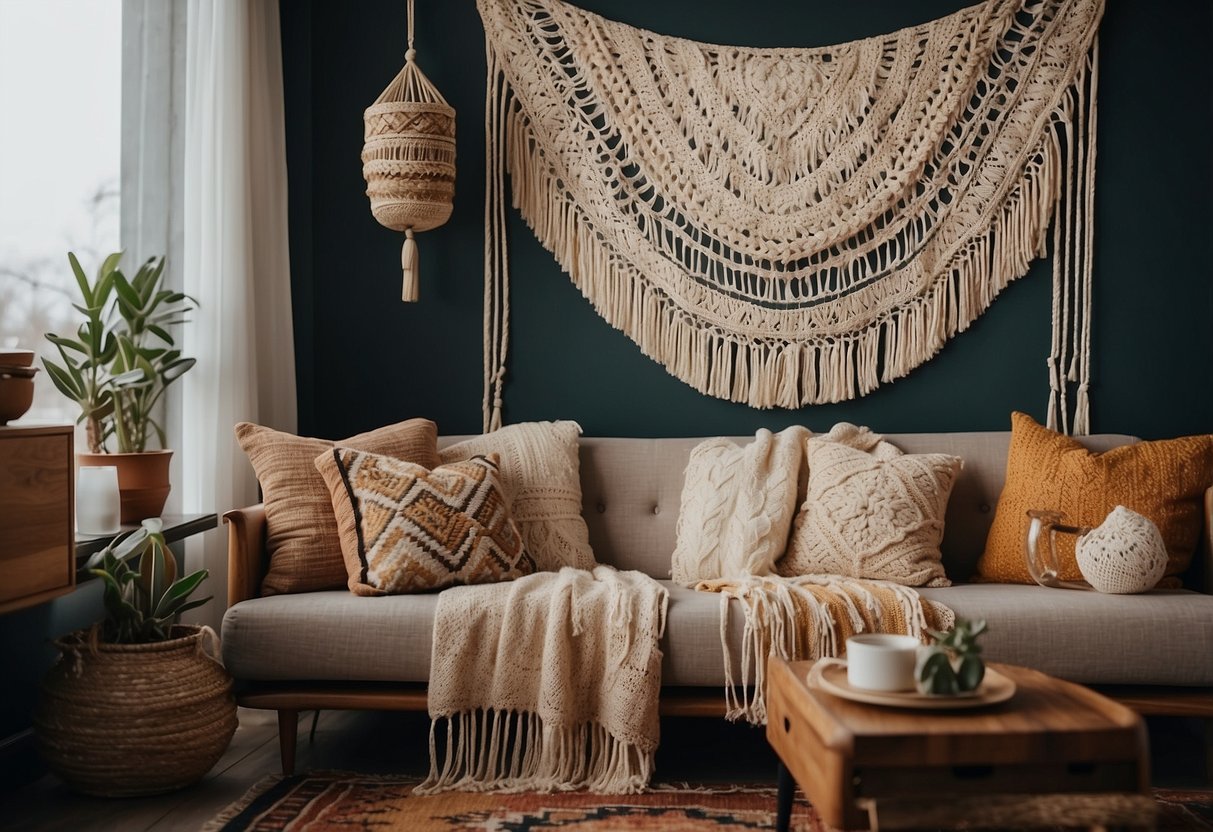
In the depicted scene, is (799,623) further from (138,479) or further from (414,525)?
(138,479)

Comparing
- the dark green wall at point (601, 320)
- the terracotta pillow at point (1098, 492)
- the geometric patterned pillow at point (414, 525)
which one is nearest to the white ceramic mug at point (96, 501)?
the geometric patterned pillow at point (414, 525)

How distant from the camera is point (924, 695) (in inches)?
65.9

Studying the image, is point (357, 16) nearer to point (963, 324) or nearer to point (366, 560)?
point (366, 560)

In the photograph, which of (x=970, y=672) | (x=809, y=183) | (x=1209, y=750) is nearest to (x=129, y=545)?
(x=970, y=672)

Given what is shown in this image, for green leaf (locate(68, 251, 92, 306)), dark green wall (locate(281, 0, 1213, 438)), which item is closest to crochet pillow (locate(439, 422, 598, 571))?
dark green wall (locate(281, 0, 1213, 438))

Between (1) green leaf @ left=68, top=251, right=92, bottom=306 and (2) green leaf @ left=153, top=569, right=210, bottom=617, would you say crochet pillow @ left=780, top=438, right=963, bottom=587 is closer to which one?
(2) green leaf @ left=153, top=569, right=210, bottom=617

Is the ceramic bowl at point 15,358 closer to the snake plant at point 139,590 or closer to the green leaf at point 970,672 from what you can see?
the snake plant at point 139,590

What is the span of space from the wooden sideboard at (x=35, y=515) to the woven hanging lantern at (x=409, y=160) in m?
1.23

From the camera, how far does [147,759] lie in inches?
88.0

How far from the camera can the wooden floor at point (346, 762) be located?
7.21 ft

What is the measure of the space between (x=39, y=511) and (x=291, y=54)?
1.85 meters

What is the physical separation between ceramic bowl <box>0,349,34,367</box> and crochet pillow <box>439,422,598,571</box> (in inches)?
44.0

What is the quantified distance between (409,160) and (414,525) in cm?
109

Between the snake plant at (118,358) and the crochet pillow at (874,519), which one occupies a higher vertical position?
the snake plant at (118,358)
